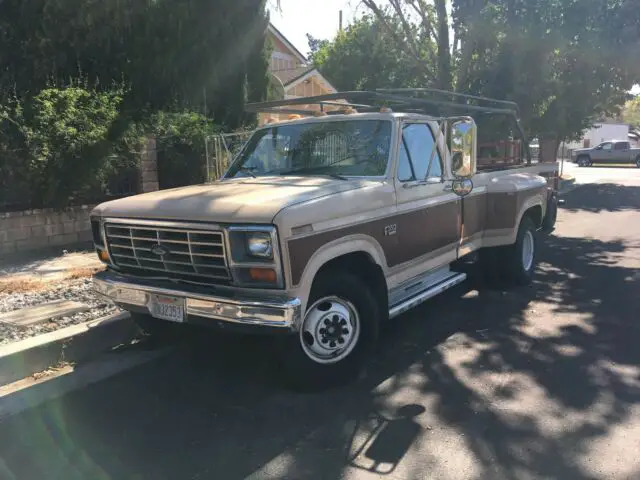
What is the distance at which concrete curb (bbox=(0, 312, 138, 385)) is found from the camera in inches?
183

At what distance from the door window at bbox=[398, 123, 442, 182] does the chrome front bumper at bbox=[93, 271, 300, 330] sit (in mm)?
1890

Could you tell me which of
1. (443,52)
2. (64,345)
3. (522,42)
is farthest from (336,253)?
(522,42)

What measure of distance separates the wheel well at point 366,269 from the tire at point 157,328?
5.77 feet

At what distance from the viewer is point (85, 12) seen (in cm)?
1002

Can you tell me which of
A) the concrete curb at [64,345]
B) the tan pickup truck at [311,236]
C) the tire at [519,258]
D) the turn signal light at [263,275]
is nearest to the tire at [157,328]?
the tan pickup truck at [311,236]

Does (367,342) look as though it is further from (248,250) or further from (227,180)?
(227,180)

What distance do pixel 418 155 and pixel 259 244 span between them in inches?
88.9

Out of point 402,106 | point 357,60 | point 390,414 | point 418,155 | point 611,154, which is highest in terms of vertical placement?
point 357,60

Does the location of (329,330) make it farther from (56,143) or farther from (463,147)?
(56,143)

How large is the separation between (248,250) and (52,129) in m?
5.80

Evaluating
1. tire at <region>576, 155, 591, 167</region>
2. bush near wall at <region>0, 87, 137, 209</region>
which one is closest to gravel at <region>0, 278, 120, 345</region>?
bush near wall at <region>0, 87, 137, 209</region>

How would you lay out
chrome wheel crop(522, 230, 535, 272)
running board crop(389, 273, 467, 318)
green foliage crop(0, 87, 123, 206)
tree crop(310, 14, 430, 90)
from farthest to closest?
tree crop(310, 14, 430, 90), green foliage crop(0, 87, 123, 206), chrome wheel crop(522, 230, 535, 272), running board crop(389, 273, 467, 318)

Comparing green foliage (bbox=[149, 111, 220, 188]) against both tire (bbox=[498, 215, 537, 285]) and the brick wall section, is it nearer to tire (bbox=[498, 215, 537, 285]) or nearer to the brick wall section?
the brick wall section

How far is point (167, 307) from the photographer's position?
4.21 m
